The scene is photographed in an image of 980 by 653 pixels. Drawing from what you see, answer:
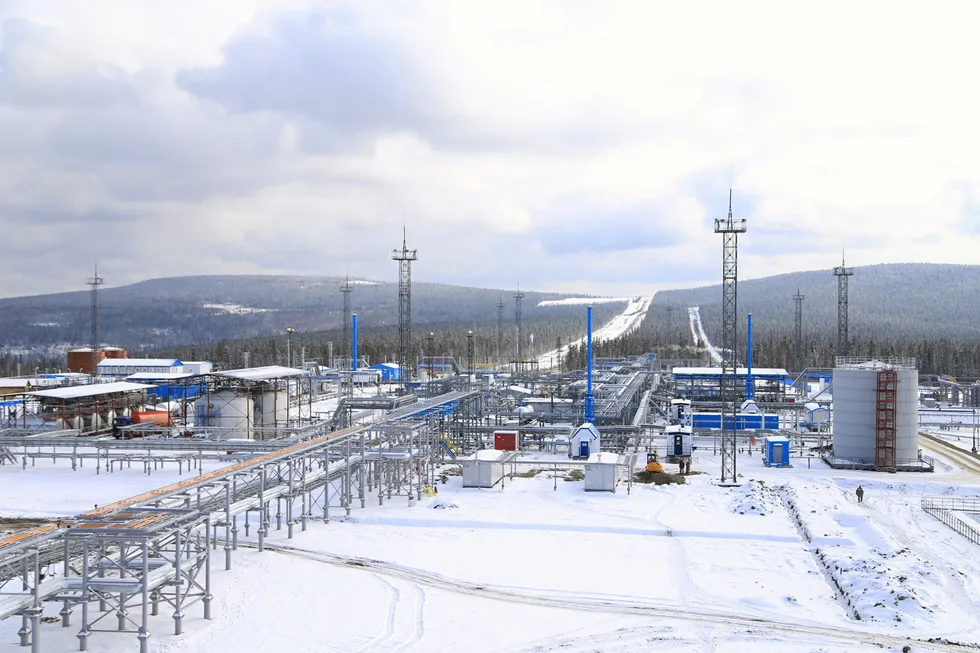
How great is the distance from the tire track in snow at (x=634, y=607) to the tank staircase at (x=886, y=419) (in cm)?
2419

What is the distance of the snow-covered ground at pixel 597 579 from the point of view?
57.4ft

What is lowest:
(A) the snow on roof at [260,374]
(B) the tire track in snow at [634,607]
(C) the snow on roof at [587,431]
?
(B) the tire track in snow at [634,607]

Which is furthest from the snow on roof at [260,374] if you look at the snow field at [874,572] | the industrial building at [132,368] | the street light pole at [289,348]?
the snow field at [874,572]

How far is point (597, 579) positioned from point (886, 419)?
2476cm

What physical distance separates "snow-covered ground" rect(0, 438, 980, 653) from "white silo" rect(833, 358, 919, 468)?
8.04 meters

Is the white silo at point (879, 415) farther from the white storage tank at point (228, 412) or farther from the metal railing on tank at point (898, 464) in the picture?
the white storage tank at point (228, 412)

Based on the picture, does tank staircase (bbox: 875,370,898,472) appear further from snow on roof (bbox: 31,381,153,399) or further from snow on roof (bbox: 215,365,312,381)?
snow on roof (bbox: 31,381,153,399)

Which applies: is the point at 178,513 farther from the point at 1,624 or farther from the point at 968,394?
the point at 968,394

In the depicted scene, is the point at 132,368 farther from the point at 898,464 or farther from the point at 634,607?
the point at 634,607

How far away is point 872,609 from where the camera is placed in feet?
62.4

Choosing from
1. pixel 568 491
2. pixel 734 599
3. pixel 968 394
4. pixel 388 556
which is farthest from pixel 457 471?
pixel 968 394

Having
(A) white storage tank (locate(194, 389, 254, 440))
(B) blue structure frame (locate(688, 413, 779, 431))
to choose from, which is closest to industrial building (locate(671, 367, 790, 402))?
(B) blue structure frame (locate(688, 413, 779, 431))

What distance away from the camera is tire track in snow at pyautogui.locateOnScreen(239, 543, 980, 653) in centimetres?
1752

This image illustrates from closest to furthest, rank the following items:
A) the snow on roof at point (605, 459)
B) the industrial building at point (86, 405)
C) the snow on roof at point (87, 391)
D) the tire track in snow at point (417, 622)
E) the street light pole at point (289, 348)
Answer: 1. the tire track in snow at point (417, 622)
2. the snow on roof at point (605, 459)
3. the snow on roof at point (87, 391)
4. the industrial building at point (86, 405)
5. the street light pole at point (289, 348)
